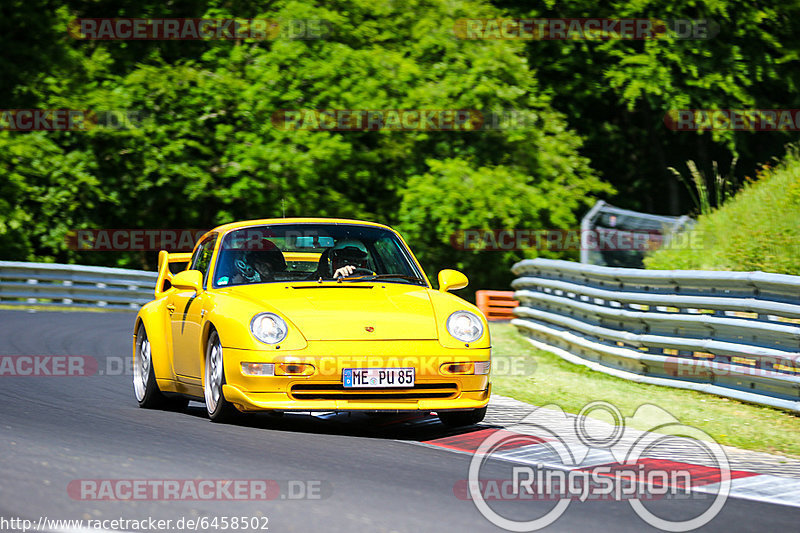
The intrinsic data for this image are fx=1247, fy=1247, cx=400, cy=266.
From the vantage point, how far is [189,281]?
917cm

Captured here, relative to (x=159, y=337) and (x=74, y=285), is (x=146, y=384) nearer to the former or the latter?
(x=159, y=337)

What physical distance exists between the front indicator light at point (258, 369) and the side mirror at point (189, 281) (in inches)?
49.0

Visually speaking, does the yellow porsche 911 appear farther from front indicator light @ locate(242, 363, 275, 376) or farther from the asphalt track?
the asphalt track

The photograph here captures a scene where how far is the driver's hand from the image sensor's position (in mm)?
9391

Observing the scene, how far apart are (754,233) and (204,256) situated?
6.14 meters

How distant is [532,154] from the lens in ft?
91.6

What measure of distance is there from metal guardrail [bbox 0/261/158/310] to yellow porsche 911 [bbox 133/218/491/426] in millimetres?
15332

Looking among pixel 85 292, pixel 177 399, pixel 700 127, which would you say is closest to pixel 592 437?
pixel 177 399
